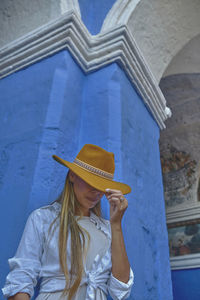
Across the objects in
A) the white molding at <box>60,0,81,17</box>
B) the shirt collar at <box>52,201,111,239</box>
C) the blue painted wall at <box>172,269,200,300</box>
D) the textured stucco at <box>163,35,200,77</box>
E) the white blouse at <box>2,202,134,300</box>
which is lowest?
the blue painted wall at <box>172,269,200,300</box>

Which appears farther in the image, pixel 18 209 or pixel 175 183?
pixel 175 183

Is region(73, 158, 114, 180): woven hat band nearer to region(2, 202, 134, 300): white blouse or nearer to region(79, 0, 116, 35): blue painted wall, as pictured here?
region(2, 202, 134, 300): white blouse

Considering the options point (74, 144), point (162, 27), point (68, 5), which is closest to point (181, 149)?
point (162, 27)

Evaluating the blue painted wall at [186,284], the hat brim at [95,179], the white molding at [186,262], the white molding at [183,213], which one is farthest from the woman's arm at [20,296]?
the white molding at [183,213]

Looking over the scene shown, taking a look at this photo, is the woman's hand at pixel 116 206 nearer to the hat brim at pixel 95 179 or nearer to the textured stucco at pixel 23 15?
the hat brim at pixel 95 179

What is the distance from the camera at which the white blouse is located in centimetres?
77

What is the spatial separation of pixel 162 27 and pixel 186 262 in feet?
12.6

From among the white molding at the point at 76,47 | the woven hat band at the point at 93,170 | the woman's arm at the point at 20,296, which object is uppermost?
the white molding at the point at 76,47

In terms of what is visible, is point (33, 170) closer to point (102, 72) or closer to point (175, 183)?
point (102, 72)

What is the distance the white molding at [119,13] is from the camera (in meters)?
1.95

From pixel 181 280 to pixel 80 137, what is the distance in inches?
148

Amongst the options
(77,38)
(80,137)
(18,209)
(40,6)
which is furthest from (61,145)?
(40,6)

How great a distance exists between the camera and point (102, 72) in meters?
1.79

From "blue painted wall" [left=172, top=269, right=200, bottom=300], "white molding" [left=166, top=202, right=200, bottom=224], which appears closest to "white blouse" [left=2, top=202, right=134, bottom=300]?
"blue painted wall" [left=172, top=269, right=200, bottom=300]
